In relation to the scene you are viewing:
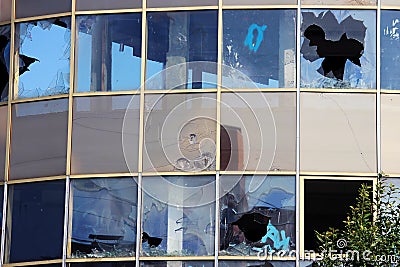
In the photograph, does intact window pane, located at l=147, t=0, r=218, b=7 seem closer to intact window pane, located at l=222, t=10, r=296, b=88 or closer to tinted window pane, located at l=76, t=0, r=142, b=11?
tinted window pane, located at l=76, t=0, r=142, b=11

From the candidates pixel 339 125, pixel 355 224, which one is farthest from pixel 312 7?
pixel 355 224

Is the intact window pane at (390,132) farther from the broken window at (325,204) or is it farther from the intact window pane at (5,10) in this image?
the intact window pane at (5,10)

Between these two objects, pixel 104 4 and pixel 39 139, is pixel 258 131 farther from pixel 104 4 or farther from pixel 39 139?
pixel 39 139

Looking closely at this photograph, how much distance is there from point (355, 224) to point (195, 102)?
543 cm

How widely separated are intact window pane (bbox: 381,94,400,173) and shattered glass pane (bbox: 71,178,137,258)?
4.73 meters

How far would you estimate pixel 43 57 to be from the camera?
23.7m

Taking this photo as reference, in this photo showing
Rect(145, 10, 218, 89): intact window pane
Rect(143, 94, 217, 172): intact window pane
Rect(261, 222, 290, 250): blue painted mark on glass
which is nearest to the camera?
Rect(261, 222, 290, 250): blue painted mark on glass

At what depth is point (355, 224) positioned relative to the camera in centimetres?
1800

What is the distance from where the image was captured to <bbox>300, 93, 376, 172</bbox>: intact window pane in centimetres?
2208

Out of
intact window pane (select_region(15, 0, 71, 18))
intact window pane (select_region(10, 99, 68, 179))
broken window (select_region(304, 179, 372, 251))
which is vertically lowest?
broken window (select_region(304, 179, 372, 251))

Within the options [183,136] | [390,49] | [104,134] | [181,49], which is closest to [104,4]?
[181,49]

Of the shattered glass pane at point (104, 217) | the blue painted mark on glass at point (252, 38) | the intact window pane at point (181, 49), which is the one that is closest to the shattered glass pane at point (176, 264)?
the shattered glass pane at point (104, 217)

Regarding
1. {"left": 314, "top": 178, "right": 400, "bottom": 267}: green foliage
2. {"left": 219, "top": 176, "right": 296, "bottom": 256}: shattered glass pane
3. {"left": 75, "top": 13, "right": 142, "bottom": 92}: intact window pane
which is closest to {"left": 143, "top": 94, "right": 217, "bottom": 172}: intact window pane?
{"left": 219, "top": 176, "right": 296, "bottom": 256}: shattered glass pane

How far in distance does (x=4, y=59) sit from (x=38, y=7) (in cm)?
131
